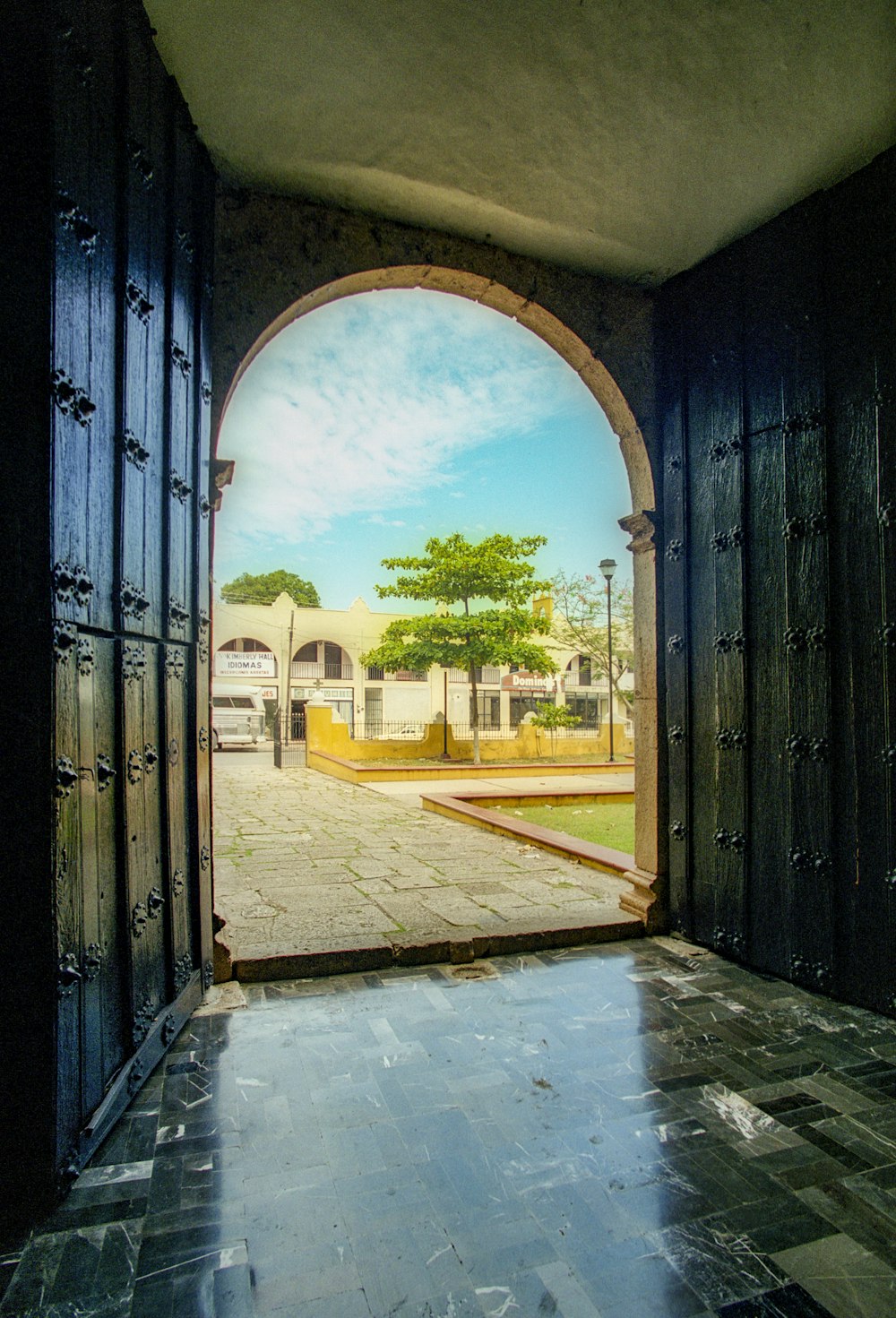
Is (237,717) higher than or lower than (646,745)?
lower

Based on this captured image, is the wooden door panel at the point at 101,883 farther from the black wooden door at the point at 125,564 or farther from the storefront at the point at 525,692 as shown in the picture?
the storefront at the point at 525,692

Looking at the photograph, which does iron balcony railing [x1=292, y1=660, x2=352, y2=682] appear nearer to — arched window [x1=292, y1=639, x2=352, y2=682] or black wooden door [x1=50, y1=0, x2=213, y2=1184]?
arched window [x1=292, y1=639, x2=352, y2=682]

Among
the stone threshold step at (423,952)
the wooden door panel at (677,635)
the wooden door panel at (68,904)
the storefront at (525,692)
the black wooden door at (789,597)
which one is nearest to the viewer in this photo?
the wooden door panel at (68,904)

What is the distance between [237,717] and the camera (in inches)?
877

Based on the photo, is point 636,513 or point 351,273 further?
point 636,513

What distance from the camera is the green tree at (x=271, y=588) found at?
4138 centimetres

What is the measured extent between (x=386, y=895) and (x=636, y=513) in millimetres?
2866

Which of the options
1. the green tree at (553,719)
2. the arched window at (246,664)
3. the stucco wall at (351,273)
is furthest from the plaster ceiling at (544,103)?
the arched window at (246,664)

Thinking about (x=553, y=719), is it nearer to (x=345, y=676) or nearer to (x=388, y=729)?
(x=388, y=729)

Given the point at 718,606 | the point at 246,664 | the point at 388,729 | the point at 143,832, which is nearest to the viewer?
the point at 143,832

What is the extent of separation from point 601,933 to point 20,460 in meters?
3.42

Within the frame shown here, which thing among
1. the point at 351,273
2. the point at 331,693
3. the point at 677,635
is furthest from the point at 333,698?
the point at 351,273

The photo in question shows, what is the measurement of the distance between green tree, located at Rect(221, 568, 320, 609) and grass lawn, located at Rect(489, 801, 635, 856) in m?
32.8

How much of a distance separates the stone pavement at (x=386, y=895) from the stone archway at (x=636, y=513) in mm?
311
